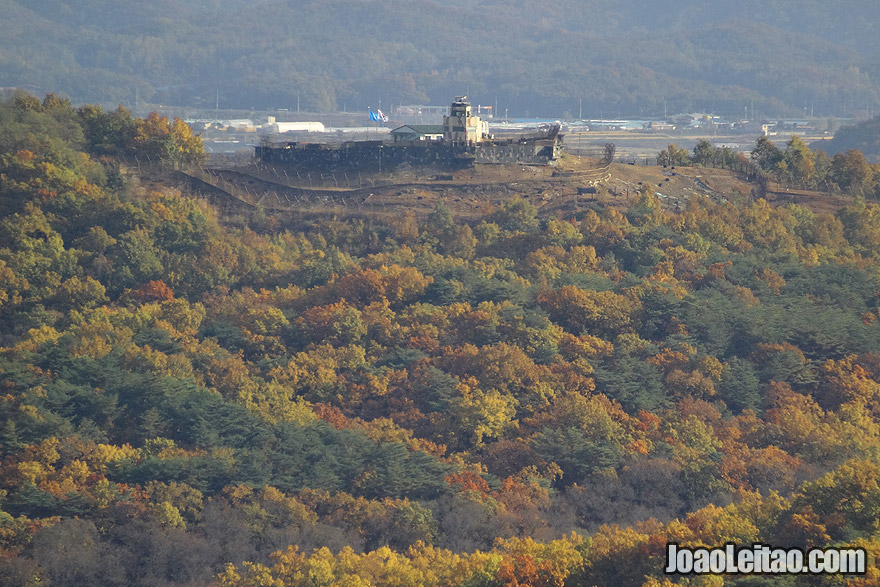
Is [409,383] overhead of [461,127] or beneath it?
beneath

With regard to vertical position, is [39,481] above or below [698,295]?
below

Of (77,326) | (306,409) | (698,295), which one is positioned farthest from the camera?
(698,295)

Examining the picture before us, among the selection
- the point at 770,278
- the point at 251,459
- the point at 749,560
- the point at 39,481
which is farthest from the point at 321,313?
the point at 749,560

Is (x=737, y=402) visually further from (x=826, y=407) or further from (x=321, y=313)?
(x=321, y=313)

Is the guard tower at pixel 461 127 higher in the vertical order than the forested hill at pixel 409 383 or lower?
higher

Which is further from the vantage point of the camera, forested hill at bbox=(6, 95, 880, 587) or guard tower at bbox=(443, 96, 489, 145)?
guard tower at bbox=(443, 96, 489, 145)

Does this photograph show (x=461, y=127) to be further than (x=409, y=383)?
Yes

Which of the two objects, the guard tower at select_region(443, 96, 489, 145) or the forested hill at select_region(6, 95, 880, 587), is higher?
the guard tower at select_region(443, 96, 489, 145)

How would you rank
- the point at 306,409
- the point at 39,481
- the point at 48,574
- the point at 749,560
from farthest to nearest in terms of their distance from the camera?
Answer: the point at 306,409
the point at 39,481
the point at 48,574
the point at 749,560
